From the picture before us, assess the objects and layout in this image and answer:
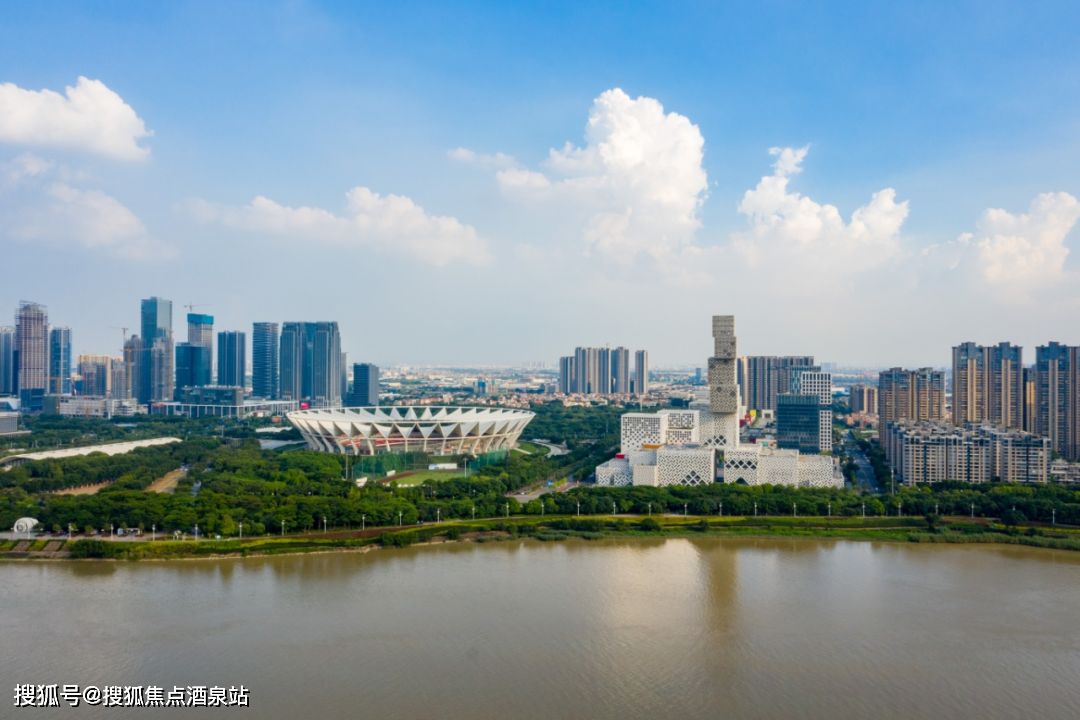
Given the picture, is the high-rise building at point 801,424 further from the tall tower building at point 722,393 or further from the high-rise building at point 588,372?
the high-rise building at point 588,372

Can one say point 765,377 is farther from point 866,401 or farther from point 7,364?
point 7,364

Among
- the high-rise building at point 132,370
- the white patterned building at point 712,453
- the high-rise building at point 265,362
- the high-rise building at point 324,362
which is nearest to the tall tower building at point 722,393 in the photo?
the white patterned building at point 712,453

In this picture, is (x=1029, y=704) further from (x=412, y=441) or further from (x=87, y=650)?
(x=412, y=441)

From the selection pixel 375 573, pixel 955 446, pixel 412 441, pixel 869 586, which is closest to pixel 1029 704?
pixel 869 586

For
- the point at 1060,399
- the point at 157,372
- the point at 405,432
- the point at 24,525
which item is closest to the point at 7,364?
the point at 157,372

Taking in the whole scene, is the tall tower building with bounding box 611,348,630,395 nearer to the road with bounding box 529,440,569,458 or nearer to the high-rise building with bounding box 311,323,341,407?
the high-rise building with bounding box 311,323,341,407

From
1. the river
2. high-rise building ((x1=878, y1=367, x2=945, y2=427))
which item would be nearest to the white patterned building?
the river
